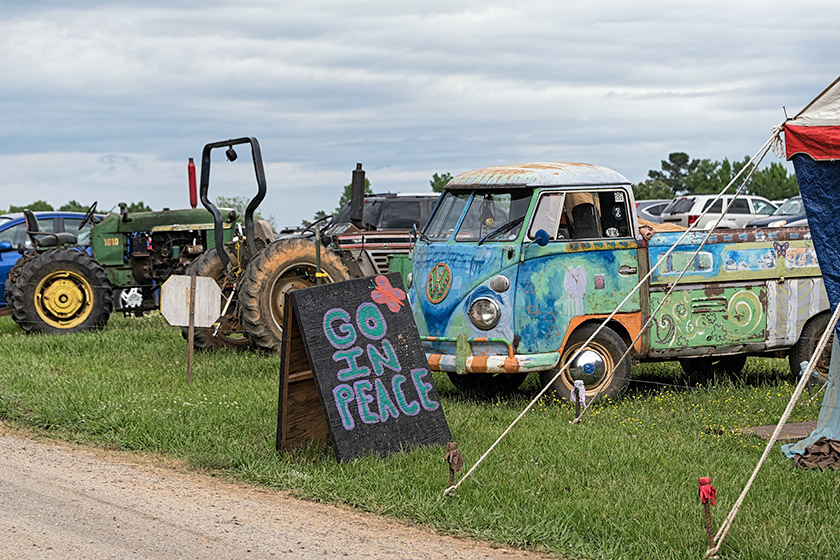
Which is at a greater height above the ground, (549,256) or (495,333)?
(549,256)

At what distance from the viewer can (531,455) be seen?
7.66 metres

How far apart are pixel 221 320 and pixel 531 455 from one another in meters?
6.58

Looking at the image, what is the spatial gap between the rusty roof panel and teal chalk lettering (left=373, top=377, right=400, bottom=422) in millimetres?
2906

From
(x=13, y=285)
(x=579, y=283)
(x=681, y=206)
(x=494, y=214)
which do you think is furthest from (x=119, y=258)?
(x=681, y=206)

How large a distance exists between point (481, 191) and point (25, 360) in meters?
6.02

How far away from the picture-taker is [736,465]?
7516mm

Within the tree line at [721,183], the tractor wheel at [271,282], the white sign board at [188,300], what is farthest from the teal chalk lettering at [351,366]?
the tree line at [721,183]

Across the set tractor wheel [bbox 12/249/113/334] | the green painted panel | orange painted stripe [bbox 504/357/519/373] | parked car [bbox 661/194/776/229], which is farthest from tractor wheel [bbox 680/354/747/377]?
parked car [bbox 661/194/776/229]

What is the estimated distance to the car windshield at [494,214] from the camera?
9.82 m

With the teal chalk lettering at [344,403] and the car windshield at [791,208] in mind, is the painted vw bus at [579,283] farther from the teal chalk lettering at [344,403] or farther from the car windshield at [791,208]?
the car windshield at [791,208]

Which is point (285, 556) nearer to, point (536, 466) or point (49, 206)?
point (536, 466)

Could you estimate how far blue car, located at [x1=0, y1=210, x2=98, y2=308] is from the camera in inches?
673

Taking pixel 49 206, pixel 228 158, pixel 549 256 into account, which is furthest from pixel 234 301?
pixel 49 206

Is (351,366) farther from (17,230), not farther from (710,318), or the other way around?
(17,230)
